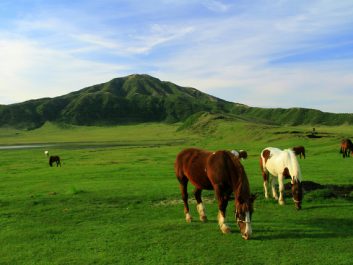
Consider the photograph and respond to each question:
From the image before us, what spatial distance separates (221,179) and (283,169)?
4.74m

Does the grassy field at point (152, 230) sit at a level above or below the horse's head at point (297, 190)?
below

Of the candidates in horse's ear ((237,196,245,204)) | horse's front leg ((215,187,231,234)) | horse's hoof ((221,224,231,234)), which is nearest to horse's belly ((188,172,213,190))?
horse's front leg ((215,187,231,234))

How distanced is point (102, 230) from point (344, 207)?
9.52m

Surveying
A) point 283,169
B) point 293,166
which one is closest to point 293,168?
point 293,166

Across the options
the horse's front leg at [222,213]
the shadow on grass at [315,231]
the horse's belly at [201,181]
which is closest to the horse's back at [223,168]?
the horse's front leg at [222,213]

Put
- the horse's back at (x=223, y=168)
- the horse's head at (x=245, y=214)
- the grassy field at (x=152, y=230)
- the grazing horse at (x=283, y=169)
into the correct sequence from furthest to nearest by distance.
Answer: the grazing horse at (x=283, y=169), the horse's back at (x=223, y=168), the horse's head at (x=245, y=214), the grassy field at (x=152, y=230)

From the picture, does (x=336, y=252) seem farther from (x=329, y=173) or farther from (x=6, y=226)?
(x=329, y=173)

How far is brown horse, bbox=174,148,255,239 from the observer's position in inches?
441

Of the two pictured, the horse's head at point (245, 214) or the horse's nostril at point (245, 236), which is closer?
the horse's head at point (245, 214)

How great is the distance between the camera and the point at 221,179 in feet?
39.7

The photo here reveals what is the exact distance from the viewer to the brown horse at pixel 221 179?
11195 mm

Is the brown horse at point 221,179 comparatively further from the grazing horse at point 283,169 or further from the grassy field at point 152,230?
the grazing horse at point 283,169

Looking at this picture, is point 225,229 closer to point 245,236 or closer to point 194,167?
point 245,236

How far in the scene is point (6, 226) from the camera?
545 inches
